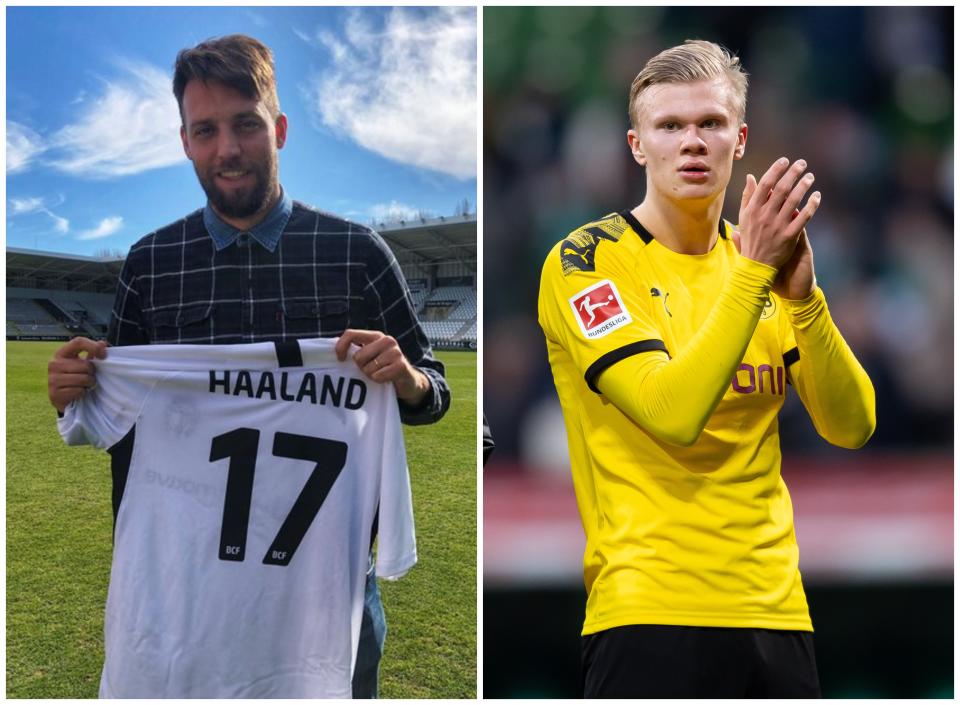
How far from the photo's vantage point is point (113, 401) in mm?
1585

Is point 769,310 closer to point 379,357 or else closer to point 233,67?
point 379,357

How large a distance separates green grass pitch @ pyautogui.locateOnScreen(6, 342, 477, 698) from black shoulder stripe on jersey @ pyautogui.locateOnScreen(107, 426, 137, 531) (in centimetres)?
24

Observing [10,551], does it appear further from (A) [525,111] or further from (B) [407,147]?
(A) [525,111]

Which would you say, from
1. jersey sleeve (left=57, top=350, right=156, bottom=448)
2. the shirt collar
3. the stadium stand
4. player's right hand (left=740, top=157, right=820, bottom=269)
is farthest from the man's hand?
player's right hand (left=740, top=157, right=820, bottom=269)

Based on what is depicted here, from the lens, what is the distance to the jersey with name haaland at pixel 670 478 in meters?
1.19

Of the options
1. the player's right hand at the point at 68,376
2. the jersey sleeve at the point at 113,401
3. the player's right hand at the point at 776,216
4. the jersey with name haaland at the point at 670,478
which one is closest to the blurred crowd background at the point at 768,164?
the jersey with name haaland at the point at 670,478

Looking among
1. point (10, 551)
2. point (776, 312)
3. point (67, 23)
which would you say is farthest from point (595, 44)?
point (10, 551)

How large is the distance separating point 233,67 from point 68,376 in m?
0.82

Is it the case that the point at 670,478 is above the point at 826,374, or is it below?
below

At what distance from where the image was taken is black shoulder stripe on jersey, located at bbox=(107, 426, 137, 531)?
1593 mm

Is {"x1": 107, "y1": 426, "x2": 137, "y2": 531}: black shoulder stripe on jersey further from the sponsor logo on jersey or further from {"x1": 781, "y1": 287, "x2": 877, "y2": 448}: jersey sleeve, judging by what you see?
{"x1": 781, "y1": 287, "x2": 877, "y2": 448}: jersey sleeve

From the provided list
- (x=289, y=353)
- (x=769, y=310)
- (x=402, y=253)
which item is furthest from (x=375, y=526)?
(x=769, y=310)

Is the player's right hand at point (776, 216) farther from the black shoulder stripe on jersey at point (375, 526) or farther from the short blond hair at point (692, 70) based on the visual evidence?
the black shoulder stripe on jersey at point (375, 526)

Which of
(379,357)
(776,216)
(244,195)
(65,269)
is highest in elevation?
(244,195)
